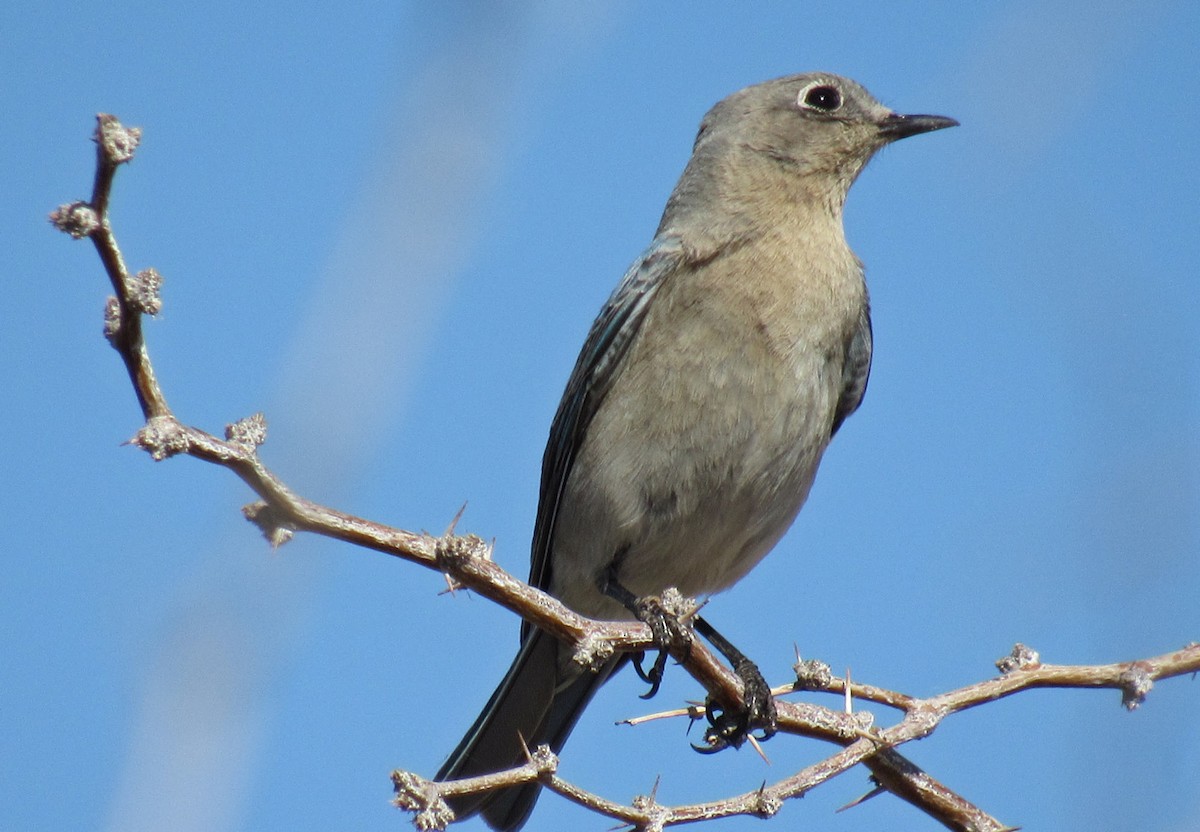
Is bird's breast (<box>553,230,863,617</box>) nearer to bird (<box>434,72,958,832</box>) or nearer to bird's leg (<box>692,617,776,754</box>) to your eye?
bird (<box>434,72,958,832</box>)

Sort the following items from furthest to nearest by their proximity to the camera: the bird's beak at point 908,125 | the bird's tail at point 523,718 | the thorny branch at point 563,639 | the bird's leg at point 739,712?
the bird's beak at point 908,125 < the bird's tail at point 523,718 < the bird's leg at point 739,712 < the thorny branch at point 563,639

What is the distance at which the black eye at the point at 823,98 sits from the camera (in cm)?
709

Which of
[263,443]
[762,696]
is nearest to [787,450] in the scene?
[762,696]

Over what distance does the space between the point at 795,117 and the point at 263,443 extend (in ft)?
16.2

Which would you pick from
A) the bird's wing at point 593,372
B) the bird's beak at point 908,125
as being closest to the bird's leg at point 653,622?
the bird's wing at point 593,372

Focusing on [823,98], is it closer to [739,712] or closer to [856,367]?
[856,367]

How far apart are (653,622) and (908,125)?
3.49m

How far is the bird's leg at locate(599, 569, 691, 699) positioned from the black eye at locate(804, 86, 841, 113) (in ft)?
9.09

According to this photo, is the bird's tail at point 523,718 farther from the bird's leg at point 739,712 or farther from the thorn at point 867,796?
the thorn at point 867,796

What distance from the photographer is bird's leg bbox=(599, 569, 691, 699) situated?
13.3 feet

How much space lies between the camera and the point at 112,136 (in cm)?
228

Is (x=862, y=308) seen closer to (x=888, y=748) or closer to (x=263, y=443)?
(x=888, y=748)

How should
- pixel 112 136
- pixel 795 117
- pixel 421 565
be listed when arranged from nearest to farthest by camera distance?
pixel 112 136, pixel 421 565, pixel 795 117

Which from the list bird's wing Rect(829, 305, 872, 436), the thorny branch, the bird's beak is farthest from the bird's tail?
the bird's beak
